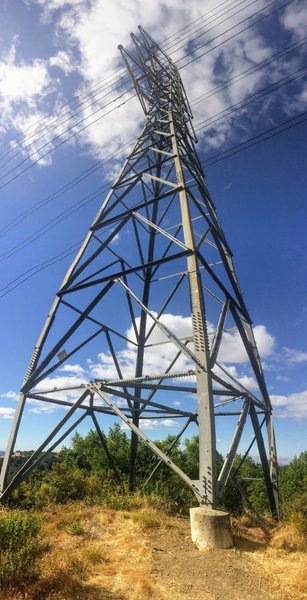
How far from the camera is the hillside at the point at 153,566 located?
Answer: 3871 millimetres

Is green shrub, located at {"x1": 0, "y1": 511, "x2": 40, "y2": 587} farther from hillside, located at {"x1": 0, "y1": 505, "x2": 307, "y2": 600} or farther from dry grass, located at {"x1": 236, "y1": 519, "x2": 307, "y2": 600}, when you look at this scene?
dry grass, located at {"x1": 236, "y1": 519, "x2": 307, "y2": 600}

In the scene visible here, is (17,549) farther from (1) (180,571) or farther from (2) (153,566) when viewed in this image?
(1) (180,571)

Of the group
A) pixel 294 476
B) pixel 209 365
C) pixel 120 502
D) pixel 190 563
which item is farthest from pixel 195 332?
pixel 294 476

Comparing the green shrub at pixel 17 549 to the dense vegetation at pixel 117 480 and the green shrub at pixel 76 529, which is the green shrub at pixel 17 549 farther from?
the dense vegetation at pixel 117 480

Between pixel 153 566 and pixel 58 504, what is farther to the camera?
pixel 58 504

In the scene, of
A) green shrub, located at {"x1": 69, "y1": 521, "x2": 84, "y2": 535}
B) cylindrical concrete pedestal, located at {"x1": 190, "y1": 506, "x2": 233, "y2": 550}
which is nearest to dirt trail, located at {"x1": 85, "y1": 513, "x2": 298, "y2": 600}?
cylindrical concrete pedestal, located at {"x1": 190, "y1": 506, "x2": 233, "y2": 550}

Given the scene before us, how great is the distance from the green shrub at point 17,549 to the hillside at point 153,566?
17 cm

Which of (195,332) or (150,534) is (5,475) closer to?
(150,534)

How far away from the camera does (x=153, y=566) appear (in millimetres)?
4570

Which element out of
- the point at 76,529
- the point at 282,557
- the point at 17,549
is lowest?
the point at 282,557

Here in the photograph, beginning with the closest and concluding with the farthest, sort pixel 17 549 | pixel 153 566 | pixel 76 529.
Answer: pixel 17 549 < pixel 153 566 < pixel 76 529

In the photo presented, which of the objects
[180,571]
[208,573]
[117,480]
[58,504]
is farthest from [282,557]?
[117,480]

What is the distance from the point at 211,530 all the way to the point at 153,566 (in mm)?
952

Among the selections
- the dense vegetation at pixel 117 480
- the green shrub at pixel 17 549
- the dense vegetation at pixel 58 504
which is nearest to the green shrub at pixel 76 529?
the dense vegetation at pixel 58 504
